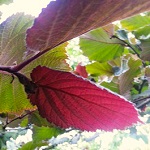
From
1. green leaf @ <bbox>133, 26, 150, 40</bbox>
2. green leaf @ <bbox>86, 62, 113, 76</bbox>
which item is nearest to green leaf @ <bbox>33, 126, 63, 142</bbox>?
green leaf @ <bbox>86, 62, 113, 76</bbox>

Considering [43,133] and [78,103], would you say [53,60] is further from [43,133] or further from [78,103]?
[43,133]

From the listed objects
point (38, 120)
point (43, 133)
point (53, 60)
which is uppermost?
point (53, 60)

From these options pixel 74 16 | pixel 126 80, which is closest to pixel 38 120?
pixel 126 80

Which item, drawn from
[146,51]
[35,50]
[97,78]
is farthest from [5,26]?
[97,78]

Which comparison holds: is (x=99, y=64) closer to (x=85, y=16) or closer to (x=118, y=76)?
(x=118, y=76)

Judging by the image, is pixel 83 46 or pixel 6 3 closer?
pixel 6 3

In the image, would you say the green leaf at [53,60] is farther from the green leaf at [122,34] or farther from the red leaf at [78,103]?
the green leaf at [122,34]
